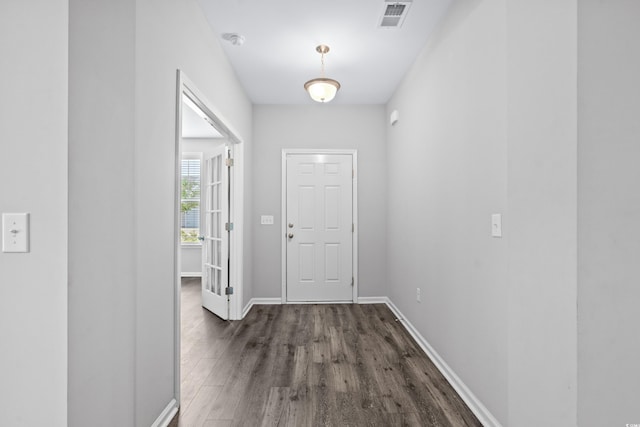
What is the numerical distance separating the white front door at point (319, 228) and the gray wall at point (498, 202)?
1028 millimetres

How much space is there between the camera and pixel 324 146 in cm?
460

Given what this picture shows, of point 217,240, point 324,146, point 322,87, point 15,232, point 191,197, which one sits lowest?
point 217,240

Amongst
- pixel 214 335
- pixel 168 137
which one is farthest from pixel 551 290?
pixel 214 335

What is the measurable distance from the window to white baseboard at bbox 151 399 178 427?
15.6ft

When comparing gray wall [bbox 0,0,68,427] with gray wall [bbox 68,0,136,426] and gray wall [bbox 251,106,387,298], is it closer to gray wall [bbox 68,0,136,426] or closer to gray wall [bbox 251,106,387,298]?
gray wall [bbox 68,0,136,426]

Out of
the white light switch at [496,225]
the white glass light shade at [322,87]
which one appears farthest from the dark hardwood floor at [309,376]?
the white glass light shade at [322,87]

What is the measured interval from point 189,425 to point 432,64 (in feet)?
10.2

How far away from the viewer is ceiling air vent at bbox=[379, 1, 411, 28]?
2467mm

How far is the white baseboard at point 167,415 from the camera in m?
1.81

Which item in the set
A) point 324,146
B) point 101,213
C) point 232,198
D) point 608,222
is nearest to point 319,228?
point 324,146

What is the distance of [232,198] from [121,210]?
229 centimetres

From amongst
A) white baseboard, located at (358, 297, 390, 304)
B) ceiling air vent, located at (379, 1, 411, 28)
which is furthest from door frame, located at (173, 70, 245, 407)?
white baseboard, located at (358, 297, 390, 304)

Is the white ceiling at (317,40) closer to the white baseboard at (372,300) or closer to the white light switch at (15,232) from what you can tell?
the white light switch at (15,232)

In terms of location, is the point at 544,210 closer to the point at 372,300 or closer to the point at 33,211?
the point at 33,211
